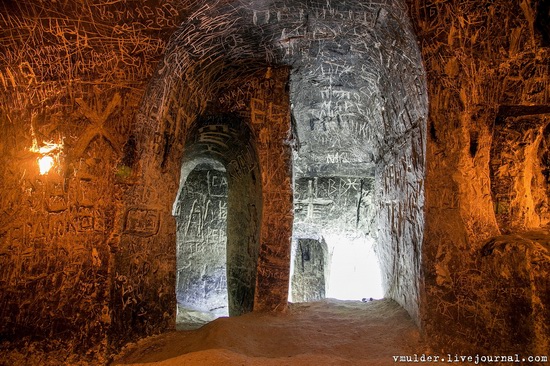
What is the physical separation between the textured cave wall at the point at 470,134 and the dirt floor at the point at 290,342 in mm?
609

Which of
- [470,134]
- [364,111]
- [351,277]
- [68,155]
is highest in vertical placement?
[364,111]

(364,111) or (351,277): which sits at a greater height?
(364,111)

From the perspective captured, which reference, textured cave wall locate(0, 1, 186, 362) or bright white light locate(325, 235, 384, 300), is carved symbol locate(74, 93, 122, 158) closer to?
textured cave wall locate(0, 1, 186, 362)

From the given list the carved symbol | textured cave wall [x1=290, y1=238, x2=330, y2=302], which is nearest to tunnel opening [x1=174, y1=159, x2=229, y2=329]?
textured cave wall [x1=290, y1=238, x2=330, y2=302]

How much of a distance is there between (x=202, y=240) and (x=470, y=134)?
6.14m

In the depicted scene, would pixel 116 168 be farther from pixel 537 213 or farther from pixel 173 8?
pixel 537 213

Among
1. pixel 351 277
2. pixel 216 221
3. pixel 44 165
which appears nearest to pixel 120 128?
pixel 44 165

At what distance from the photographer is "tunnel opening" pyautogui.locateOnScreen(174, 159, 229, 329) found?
329 inches

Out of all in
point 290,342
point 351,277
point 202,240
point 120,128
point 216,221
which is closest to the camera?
point 120,128

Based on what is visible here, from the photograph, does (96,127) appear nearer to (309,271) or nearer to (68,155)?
(68,155)

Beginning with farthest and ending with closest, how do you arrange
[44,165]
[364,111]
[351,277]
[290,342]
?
[351,277] < [364,111] < [290,342] < [44,165]

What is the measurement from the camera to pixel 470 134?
3.85m

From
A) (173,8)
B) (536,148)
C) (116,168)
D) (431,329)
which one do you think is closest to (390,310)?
(431,329)

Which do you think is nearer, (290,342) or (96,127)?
(96,127)
